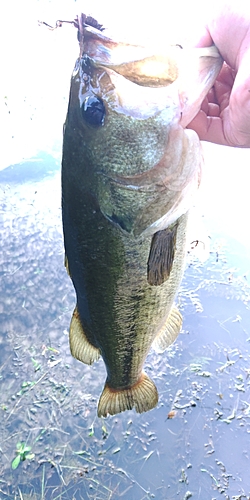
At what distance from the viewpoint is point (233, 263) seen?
3154 millimetres

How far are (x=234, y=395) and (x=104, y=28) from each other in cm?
217

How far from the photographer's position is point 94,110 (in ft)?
3.48

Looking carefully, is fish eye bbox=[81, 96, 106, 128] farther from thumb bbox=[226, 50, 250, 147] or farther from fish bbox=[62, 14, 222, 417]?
thumb bbox=[226, 50, 250, 147]

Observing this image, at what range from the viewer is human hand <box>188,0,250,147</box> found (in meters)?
1.11

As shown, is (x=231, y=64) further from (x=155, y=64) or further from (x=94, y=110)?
(x=94, y=110)

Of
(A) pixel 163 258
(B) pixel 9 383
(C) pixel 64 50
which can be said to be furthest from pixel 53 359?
(C) pixel 64 50

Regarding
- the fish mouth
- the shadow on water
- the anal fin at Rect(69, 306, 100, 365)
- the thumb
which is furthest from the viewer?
the shadow on water

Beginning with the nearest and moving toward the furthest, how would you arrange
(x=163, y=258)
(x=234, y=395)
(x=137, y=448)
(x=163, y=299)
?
1. (x=163, y=258)
2. (x=163, y=299)
3. (x=137, y=448)
4. (x=234, y=395)

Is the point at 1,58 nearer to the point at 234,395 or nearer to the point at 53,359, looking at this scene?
the point at 53,359

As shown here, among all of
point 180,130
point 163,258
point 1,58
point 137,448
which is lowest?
point 137,448

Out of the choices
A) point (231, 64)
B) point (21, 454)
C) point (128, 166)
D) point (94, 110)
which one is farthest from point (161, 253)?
point (21, 454)

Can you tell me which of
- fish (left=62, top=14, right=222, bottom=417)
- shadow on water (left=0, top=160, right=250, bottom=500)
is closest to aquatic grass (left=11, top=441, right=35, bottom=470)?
shadow on water (left=0, top=160, right=250, bottom=500)

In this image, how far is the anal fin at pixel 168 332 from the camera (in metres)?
1.54

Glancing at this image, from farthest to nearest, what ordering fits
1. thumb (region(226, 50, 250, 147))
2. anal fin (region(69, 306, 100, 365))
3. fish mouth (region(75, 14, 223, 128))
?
anal fin (region(69, 306, 100, 365)), thumb (region(226, 50, 250, 147)), fish mouth (region(75, 14, 223, 128))
